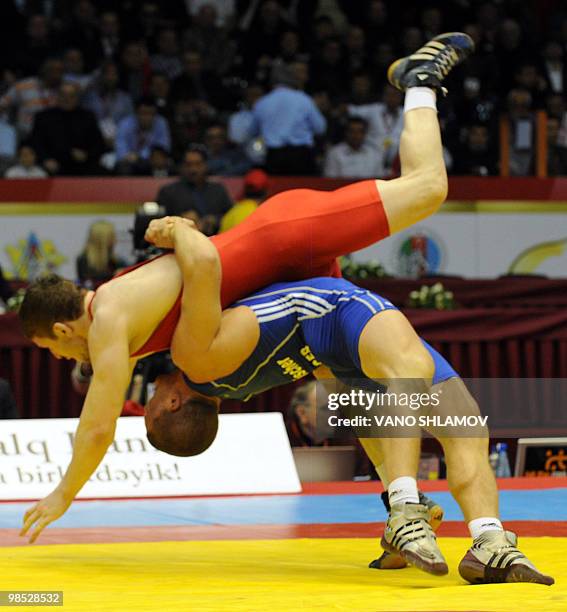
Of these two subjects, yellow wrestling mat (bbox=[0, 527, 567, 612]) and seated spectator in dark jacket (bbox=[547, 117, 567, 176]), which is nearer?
yellow wrestling mat (bbox=[0, 527, 567, 612])

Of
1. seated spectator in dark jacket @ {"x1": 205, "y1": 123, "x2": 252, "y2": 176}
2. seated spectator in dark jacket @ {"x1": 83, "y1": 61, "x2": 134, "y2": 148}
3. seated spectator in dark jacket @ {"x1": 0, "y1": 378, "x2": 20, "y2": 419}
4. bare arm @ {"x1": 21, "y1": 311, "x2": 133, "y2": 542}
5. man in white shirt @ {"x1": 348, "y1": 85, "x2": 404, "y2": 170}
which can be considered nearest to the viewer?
bare arm @ {"x1": 21, "y1": 311, "x2": 133, "y2": 542}

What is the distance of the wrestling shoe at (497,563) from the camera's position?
341cm

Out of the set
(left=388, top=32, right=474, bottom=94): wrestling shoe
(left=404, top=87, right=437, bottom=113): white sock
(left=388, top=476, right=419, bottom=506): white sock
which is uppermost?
(left=388, top=32, right=474, bottom=94): wrestling shoe

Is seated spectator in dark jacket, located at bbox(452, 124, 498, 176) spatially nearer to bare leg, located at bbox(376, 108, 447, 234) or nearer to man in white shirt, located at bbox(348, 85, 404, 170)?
man in white shirt, located at bbox(348, 85, 404, 170)

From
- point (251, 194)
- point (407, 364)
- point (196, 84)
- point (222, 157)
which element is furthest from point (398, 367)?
point (196, 84)

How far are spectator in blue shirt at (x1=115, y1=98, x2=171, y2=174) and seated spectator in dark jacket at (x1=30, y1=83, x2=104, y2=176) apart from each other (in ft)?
0.60

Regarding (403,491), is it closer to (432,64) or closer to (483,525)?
(483,525)

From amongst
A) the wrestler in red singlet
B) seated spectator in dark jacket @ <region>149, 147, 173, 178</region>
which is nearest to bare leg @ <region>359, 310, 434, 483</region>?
the wrestler in red singlet

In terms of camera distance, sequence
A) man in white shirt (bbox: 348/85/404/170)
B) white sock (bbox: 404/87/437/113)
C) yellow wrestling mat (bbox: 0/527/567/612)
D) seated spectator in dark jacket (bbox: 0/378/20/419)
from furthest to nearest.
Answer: man in white shirt (bbox: 348/85/404/170) < seated spectator in dark jacket (bbox: 0/378/20/419) < white sock (bbox: 404/87/437/113) < yellow wrestling mat (bbox: 0/527/567/612)

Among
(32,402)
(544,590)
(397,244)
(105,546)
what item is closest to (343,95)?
(397,244)

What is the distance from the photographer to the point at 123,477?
19.5ft

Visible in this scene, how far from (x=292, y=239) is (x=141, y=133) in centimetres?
653

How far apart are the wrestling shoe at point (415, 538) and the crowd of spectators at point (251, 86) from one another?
5.47 m

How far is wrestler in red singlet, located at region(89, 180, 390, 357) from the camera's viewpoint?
13.2 feet
